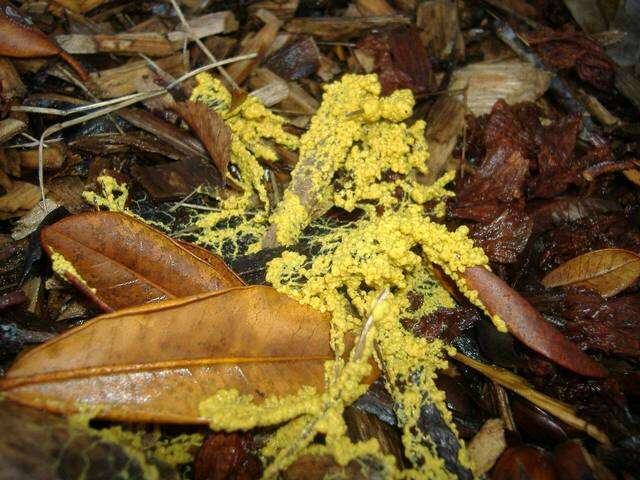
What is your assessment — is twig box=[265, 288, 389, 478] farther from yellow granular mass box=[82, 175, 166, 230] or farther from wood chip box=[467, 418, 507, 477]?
yellow granular mass box=[82, 175, 166, 230]

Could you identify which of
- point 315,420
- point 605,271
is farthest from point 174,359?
point 605,271

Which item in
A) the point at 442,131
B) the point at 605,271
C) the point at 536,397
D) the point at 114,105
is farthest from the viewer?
the point at 442,131

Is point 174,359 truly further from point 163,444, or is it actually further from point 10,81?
point 10,81

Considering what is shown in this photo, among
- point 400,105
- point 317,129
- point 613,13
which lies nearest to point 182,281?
point 317,129

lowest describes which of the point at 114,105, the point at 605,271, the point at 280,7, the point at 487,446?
the point at 487,446

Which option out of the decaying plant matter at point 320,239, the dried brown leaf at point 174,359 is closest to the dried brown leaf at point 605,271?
the decaying plant matter at point 320,239

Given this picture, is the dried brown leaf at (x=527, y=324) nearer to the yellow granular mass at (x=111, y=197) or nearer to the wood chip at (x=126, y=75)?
the yellow granular mass at (x=111, y=197)

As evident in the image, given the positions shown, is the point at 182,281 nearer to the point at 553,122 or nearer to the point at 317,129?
the point at 317,129

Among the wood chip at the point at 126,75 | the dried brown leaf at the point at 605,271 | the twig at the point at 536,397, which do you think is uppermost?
the wood chip at the point at 126,75
